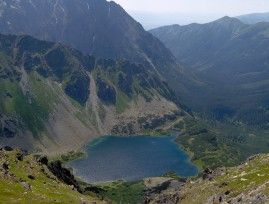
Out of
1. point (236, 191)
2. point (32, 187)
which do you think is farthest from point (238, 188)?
point (32, 187)

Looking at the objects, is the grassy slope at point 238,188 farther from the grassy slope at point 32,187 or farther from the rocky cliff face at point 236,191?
the grassy slope at point 32,187

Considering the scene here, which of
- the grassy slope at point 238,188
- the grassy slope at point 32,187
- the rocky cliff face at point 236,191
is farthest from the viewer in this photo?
the grassy slope at point 32,187

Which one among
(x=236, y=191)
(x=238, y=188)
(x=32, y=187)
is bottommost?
(x=238, y=188)

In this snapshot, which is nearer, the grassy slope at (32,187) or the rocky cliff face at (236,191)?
→ the rocky cliff face at (236,191)

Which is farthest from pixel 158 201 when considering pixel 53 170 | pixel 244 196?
pixel 244 196

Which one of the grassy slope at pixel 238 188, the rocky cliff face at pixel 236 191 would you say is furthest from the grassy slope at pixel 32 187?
the rocky cliff face at pixel 236 191

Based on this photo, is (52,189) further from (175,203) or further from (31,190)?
(175,203)

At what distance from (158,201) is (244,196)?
10142 centimetres

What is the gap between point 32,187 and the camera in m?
129

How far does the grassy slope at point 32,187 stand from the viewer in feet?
348

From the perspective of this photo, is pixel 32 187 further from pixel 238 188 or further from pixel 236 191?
pixel 238 188

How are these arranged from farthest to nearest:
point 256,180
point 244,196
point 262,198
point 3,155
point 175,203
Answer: point 175,203 → point 3,155 → point 256,180 → point 244,196 → point 262,198

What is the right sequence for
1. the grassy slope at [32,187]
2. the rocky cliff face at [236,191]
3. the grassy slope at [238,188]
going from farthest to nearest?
the grassy slope at [32,187] < the grassy slope at [238,188] < the rocky cliff face at [236,191]

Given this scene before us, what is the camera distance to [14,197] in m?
103
